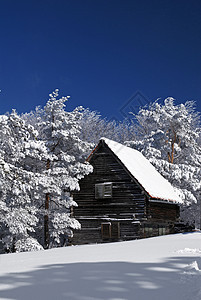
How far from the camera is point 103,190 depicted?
28109mm

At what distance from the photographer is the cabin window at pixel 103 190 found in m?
27.9

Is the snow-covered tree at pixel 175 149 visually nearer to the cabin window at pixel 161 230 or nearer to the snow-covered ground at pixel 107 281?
the cabin window at pixel 161 230

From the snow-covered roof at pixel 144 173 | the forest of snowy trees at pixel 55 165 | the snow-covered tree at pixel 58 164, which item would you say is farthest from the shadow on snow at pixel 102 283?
the snow-covered roof at pixel 144 173

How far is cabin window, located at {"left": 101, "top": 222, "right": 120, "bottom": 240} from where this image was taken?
90.3 feet

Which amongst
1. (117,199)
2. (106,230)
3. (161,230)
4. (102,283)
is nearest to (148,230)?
(161,230)

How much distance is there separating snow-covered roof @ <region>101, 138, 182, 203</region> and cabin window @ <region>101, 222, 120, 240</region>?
4027mm

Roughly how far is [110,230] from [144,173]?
5.38 metres

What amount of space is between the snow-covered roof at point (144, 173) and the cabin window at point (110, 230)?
13.2 feet

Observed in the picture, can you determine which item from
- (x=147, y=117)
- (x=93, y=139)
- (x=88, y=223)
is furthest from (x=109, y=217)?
(x=93, y=139)

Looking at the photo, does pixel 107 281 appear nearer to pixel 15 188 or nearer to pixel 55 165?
pixel 15 188

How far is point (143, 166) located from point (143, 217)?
516 cm

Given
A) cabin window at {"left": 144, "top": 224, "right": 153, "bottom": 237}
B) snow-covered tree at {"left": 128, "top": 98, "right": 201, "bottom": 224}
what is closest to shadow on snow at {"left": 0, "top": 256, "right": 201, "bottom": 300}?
cabin window at {"left": 144, "top": 224, "right": 153, "bottom": 237}

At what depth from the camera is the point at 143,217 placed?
26688 millimetres

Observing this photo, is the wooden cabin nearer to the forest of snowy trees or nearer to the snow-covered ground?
the forest of snowy trees
